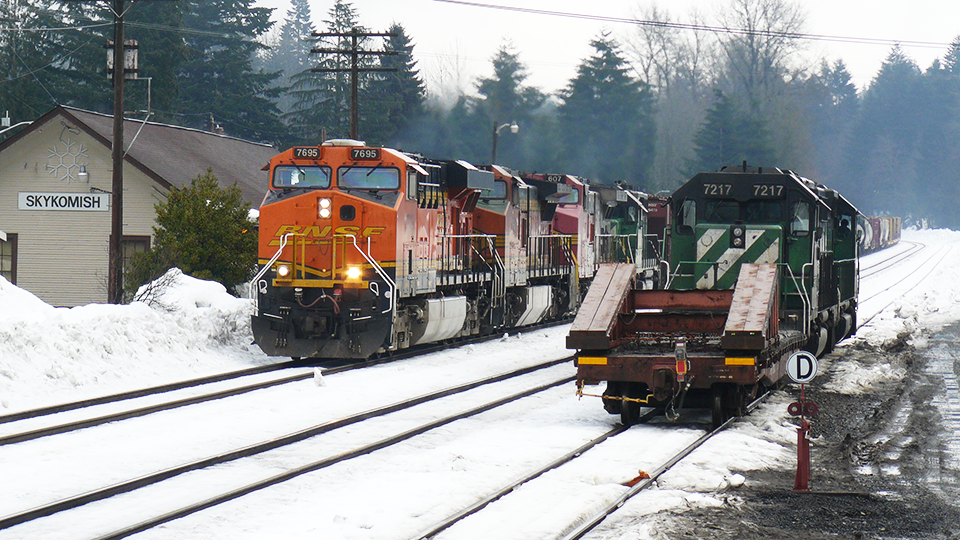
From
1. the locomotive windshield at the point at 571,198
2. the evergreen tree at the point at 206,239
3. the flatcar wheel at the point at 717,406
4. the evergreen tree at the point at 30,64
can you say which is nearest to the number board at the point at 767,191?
the flatcar wheel at the point at 717,406

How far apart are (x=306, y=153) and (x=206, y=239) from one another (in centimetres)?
709

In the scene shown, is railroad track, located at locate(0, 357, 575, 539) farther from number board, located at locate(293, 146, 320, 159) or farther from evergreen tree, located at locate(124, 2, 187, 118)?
evergreen tree, located at locate(124, 2, 187, 118)

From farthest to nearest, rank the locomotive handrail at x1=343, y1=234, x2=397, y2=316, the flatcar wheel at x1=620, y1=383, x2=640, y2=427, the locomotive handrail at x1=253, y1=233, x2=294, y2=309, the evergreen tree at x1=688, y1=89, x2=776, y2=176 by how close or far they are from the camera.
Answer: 1. the evergreen tree at x1=688, y1=89, x2=776, y2=176
2. the locomotive handrail at x1=253, y1=233, x2=294, y2=309
3. the locomotive handrail at x1=343, y1=234, x2=397, y2=316
4. the flatcar wheel at x1=620, y1=383, x2=640, y2=427

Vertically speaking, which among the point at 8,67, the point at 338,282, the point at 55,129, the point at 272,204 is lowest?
the point at 338,282

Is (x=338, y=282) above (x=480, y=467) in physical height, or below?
above

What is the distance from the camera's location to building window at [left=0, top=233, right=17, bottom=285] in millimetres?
31219

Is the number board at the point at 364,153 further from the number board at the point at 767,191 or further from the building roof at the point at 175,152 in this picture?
the building roof at the point at 175,152

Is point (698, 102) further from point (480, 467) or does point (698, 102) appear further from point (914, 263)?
point (480, 467)

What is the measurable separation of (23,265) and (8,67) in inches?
1010

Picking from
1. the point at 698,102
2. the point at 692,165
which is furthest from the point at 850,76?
the point at 692,165

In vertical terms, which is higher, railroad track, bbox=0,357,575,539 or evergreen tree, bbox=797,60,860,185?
evergreen tree, bbox=797,60,860,185

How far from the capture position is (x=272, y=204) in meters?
17.2

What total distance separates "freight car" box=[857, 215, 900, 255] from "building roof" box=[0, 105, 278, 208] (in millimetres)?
41257

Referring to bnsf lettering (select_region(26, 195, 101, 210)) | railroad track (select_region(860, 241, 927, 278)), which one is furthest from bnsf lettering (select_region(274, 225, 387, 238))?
railroad track (select_region(860, 241, 927, 278))
